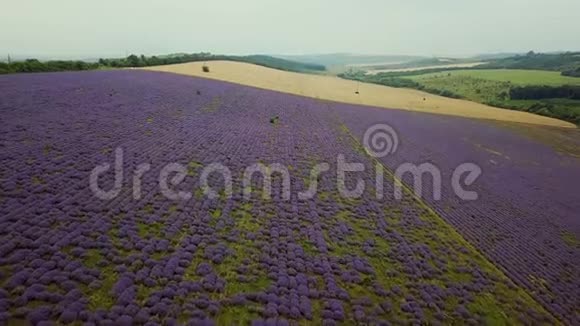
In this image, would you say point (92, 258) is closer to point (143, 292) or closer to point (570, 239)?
point (143, 292)

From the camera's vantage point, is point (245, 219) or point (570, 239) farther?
point (570, 239)

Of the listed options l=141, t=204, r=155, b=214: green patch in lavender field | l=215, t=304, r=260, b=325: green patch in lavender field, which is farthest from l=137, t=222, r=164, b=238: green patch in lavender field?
l=215, t=304, r=260, b=325: green patch in lavender field

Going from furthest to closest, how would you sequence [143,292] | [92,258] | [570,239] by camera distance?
[570,239], [92,258], [143,292]

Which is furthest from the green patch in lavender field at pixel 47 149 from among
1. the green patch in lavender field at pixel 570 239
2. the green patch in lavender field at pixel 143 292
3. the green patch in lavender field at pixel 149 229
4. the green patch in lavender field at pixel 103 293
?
the green patch in lavender field at pixel 570 239

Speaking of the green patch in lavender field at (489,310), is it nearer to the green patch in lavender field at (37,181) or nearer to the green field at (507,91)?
the green patch in lavender field at (37,181)

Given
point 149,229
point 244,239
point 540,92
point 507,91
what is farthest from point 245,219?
point 507,91

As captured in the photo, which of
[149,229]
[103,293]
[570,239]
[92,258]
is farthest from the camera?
[570,239]

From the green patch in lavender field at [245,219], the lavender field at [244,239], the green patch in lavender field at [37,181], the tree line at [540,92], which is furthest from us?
the tree line at [540,92]

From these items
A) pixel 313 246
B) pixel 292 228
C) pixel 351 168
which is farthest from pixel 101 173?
pixel 351 168

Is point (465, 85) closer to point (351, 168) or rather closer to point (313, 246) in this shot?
point (351, 168)
